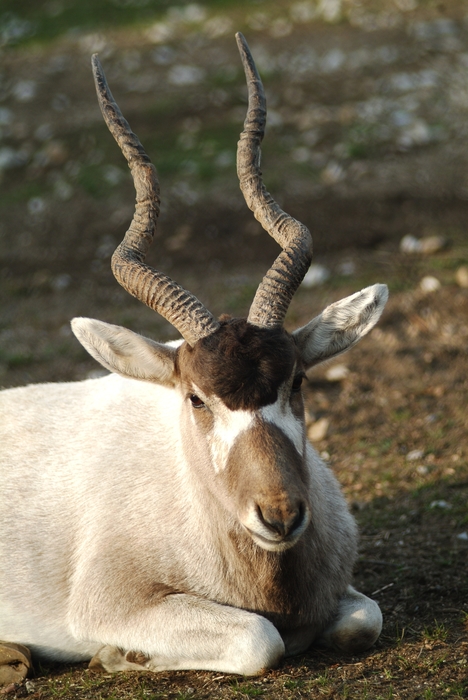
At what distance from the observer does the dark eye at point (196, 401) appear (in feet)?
19.5

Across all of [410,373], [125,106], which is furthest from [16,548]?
[125,106]

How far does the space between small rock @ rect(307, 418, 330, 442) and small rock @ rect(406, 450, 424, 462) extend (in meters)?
1.03

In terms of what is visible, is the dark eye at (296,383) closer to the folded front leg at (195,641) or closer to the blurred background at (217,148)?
the folded front leg at (195,641)

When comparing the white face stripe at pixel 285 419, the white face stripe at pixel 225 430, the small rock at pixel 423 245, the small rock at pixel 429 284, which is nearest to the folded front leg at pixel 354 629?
the white face stripe at pixel 285 419

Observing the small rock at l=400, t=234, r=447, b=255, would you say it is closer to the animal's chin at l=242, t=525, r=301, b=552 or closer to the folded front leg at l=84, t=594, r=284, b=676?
the folded front leg at l=84, t=594, r=284, b=676

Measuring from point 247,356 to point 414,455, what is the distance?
4416 millimetres

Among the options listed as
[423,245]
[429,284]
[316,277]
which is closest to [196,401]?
[429,284]

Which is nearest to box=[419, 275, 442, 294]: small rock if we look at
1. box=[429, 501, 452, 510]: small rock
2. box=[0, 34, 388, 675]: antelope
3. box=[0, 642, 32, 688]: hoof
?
box=[429, 501, 452, 510]: small rock

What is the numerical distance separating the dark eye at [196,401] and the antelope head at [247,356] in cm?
1

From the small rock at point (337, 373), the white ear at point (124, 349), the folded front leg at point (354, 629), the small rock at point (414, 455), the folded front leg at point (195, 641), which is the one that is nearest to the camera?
the folded front leg at point (195, 641)

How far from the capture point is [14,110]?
21.3m

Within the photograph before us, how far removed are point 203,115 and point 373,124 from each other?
3.70 m

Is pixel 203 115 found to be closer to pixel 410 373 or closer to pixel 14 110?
pixel 14 110

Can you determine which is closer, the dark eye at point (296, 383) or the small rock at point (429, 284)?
the dark eye at point (296, 383)
